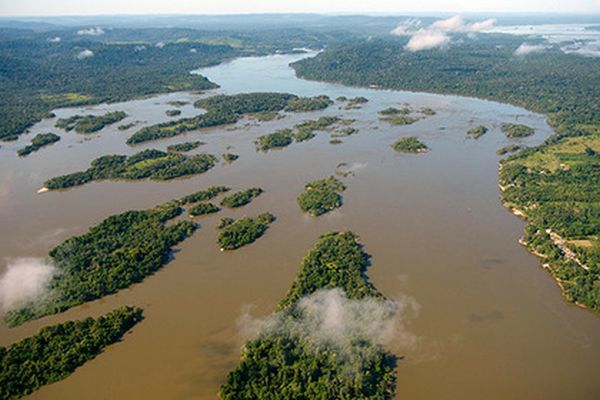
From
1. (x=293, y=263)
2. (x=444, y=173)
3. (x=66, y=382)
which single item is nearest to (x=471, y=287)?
(x=293, y=263)

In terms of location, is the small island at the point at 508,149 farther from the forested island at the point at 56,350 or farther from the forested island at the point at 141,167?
the forested island at the point at 56,350

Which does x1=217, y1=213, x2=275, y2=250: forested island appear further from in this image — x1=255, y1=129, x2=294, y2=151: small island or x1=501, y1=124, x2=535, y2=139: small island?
x1=501, y1=124, x2=535, y2=139: small island

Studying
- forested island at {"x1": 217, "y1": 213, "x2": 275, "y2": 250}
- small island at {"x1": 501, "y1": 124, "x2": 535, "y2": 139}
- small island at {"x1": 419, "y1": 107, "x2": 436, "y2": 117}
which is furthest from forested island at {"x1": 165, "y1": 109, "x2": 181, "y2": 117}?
small island at {"x1": 501, "y1": 124, "x2": 535, "y2": 139}

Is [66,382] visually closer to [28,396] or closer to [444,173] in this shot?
[28,396]

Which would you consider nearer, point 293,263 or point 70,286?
Result: point 70,286

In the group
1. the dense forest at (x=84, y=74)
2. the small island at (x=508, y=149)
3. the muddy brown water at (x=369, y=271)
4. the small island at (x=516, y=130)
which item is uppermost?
the dense forest at (x=84, y=74)

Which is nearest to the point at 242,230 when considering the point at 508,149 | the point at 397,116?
the point at 508,149

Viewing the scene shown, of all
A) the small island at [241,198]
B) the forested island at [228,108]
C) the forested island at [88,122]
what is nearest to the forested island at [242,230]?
the small island at [241,198]
